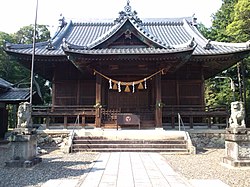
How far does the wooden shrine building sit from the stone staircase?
1.91m

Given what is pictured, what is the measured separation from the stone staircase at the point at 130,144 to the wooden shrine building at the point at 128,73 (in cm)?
191

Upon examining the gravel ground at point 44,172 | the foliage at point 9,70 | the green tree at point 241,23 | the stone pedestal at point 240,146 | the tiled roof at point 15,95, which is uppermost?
the green tree at point 241,23

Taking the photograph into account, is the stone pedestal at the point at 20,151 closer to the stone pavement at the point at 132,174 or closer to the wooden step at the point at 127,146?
the stone pavement at the point at 132,174

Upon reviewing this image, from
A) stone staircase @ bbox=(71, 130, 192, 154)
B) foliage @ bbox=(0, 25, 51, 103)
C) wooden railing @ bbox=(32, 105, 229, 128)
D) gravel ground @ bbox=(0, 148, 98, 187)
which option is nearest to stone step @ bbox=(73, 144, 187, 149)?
stone staircase @ bbox=(71, 130, 192, 154)

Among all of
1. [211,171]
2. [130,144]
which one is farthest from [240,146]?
[130,144]

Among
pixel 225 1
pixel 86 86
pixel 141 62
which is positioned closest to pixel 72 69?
pixel 86 86

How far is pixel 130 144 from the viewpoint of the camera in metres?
12.5

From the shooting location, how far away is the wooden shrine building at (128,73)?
14.7m

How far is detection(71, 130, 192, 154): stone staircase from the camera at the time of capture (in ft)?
39.8

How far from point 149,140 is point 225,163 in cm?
435

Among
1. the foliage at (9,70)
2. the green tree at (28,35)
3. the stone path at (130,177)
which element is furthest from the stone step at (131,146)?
the green tree at (28,35)

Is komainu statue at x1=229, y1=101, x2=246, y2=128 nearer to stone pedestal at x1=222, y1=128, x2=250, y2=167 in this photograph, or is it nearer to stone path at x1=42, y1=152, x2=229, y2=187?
stone pedestal at x1=222, y1=128, x2=250, y2=167

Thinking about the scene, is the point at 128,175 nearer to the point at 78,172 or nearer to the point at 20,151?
the point at 78,172

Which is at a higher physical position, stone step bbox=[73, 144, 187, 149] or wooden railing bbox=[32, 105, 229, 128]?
wooden railing bbox=[32, 105, 229, 128]
